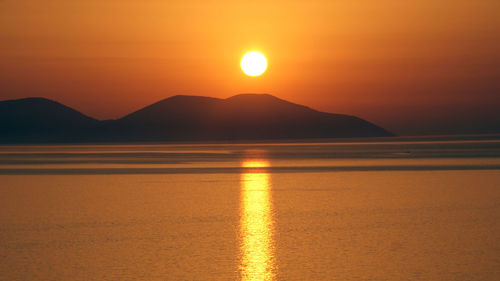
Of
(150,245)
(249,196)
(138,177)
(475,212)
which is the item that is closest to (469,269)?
(150,245)

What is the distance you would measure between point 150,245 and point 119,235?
1.39 meters

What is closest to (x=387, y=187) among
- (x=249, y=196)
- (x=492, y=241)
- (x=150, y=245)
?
(x=249, y=196)

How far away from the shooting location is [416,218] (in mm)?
16031

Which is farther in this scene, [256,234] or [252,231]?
[252,231]

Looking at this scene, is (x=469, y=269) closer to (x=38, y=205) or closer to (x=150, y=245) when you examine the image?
(x=150, y=245)

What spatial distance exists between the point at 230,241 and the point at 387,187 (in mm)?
12217

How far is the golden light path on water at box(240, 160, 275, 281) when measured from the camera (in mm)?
10664

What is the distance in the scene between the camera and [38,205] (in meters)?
19.3

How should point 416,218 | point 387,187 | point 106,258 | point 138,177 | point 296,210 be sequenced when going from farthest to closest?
point 138,177, point 387,187, point 296,210, point 416,218, point 106,258

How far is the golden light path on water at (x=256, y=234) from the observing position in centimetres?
1066

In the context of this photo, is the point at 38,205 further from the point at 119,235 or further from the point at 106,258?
the point at 106,258

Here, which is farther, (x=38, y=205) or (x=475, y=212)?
(x=38, y=205)

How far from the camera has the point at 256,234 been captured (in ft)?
45.9

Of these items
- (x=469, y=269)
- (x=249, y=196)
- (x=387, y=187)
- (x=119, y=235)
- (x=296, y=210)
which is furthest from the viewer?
(x=387, y=187)
